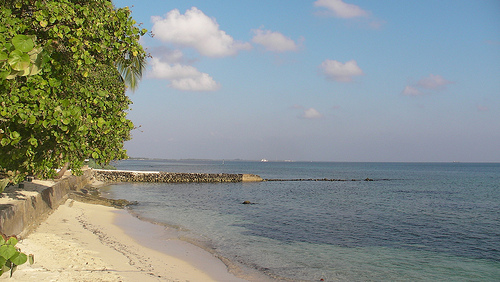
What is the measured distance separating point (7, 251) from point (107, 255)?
38.1 ft

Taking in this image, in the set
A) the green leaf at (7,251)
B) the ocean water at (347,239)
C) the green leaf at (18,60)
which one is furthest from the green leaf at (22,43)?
the ocean water at (347,239)

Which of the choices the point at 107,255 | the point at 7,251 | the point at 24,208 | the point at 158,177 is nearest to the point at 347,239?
the point at 107,255

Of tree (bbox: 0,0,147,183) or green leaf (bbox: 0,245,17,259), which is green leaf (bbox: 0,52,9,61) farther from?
tree (bbox: 0,0,147,183)

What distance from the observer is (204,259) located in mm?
15156

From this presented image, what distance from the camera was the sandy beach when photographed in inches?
423

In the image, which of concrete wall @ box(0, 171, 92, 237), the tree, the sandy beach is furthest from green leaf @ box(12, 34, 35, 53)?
concrete wall @ box(0, 171, 92, 237)

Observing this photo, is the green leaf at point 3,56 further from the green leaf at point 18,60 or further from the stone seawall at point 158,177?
the stone seawall at point 158,177

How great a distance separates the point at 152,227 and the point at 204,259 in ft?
25.0

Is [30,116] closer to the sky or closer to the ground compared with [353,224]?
closer to the sky

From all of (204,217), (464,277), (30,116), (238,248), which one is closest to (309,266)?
(238,248)

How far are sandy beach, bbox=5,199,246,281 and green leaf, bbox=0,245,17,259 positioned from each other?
814 centimetres

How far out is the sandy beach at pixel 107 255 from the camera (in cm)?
1075

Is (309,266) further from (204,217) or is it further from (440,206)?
(440,206)

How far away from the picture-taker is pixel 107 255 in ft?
43.6
